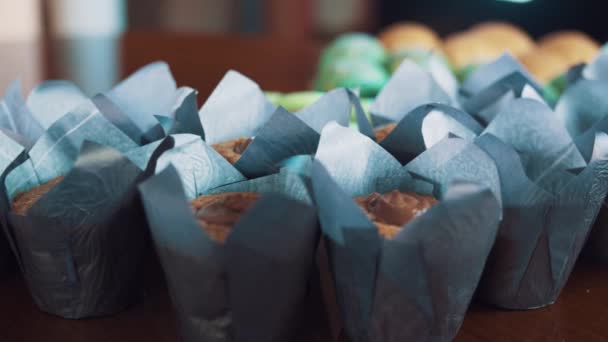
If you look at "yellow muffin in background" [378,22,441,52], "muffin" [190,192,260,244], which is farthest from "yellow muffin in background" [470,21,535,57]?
"muffin" [190,192,260,244]

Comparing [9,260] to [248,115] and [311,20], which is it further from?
[311,20]

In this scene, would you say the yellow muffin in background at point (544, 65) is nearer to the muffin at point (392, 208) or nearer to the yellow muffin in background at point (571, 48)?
the yellow muffin in background at point (571, 48)

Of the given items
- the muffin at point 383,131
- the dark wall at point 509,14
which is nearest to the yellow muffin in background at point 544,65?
the dark wall at point 509,14

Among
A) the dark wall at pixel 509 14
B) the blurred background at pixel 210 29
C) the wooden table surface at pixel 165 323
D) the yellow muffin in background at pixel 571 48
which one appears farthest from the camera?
the blurred background at pixel 210 29

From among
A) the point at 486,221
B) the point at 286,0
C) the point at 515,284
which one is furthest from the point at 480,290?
the point at 286,0

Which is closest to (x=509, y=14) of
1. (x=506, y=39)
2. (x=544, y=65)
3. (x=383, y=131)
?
(x=506, y=39)

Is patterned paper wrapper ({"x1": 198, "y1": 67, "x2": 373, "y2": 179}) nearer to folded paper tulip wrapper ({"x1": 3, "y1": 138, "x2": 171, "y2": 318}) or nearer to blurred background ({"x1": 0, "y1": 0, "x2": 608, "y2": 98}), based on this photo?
folded paper tulip wrapper ({"x1": 3, "y1": 138, "x2": 171, "y2": 318})
